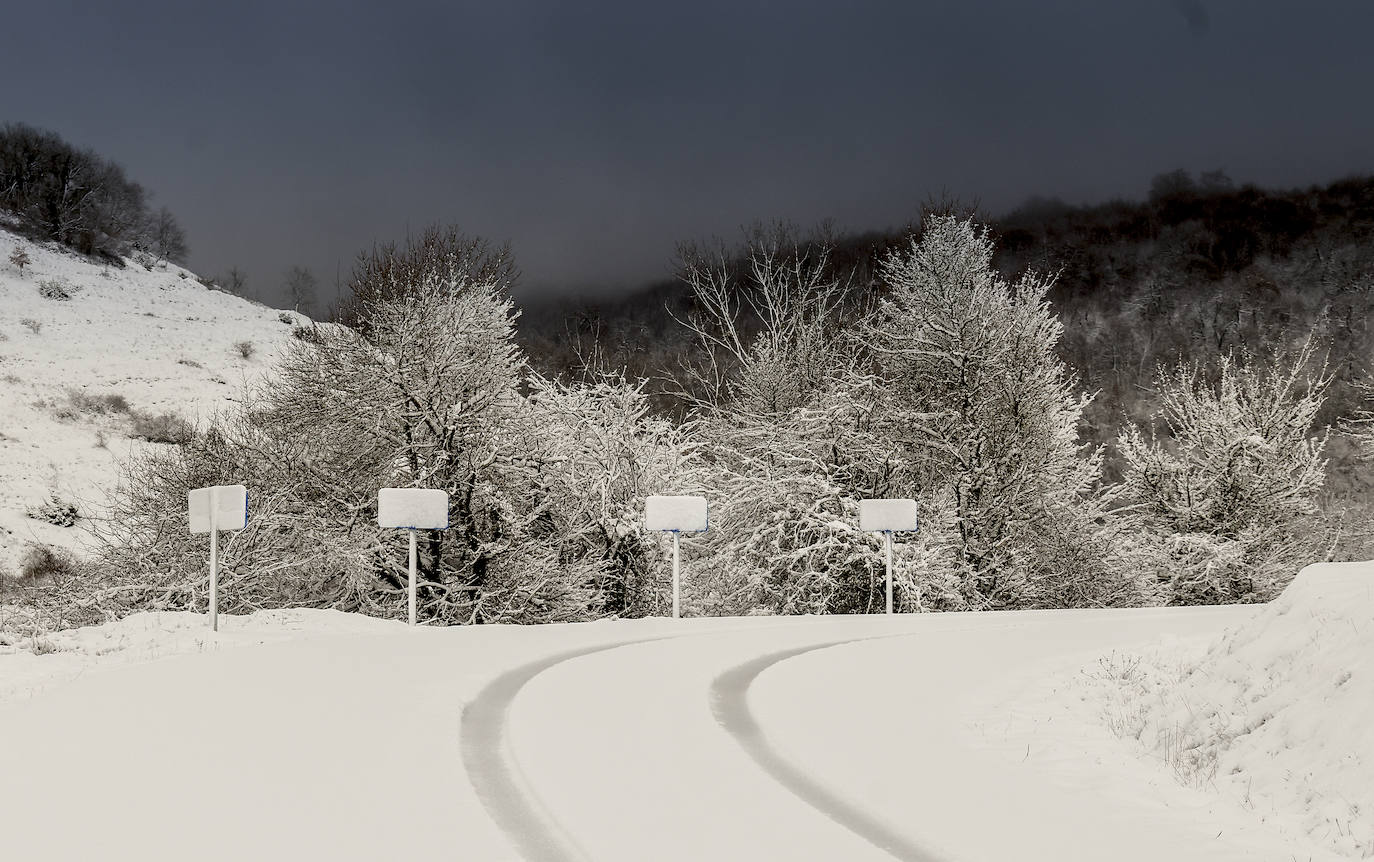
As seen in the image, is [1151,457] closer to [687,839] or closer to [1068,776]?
[1068,776]

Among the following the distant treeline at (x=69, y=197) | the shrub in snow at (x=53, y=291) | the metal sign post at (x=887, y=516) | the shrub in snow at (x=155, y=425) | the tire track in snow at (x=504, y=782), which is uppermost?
the distant treeline at (x=69, y=197)

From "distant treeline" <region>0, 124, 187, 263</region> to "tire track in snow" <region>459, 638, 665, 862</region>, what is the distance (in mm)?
102544

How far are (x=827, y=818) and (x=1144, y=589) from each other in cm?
2935

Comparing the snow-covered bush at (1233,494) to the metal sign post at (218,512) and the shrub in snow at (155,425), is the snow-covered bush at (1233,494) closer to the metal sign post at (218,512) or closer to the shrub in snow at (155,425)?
the metal sign post at (218,512)

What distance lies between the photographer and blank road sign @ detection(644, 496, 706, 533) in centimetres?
2025

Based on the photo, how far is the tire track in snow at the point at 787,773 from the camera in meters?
5.51

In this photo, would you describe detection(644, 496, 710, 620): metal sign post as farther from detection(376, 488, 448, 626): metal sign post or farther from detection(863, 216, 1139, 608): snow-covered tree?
detection(863, 216, 1139, 608): snow-covered tree

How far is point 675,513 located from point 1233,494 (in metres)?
20.4

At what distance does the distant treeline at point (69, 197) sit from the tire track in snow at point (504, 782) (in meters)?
103

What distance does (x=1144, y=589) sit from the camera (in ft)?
107

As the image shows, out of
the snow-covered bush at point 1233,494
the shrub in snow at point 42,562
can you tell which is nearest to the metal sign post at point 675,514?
the snow-covered bush at point 1233,494

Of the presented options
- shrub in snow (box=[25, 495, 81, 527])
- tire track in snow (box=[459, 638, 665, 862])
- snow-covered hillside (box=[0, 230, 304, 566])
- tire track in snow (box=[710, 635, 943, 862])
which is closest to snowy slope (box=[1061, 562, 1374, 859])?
tire track in snow (box=[710, 635, 943, 862])

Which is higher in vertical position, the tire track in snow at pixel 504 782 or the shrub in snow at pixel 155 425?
the shrub in snow at pixel 155 425

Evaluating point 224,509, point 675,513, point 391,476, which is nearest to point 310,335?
point 391,476
